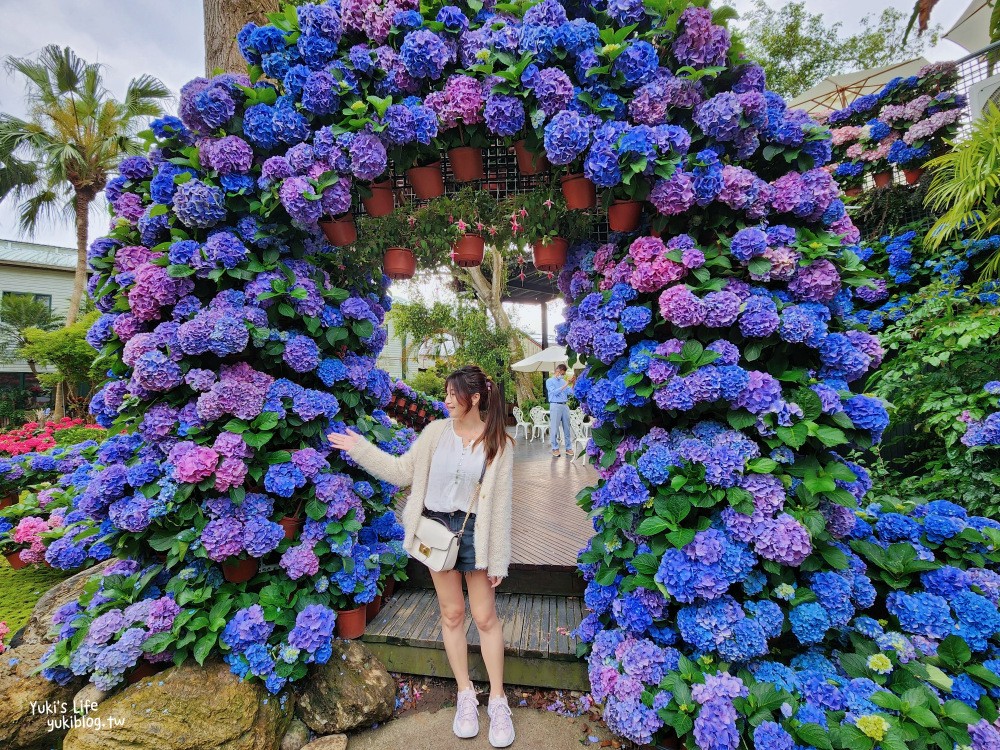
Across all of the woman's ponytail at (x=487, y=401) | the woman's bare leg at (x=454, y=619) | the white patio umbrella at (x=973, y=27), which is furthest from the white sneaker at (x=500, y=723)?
the white patio umbrella at (x=973, y=27)

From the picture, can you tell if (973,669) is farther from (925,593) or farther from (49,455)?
(49,455)

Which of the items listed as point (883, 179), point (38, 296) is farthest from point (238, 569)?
point (38, 296)

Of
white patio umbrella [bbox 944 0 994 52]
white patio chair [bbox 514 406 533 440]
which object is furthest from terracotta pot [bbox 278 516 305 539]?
white patio umbrella [bbox 944 0 994 52]

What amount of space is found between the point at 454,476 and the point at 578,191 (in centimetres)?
155

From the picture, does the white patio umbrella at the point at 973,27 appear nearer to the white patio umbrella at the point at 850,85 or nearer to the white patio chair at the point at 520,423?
the white patio umbrella at the point at 850,85

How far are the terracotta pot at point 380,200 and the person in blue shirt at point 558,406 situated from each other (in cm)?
482

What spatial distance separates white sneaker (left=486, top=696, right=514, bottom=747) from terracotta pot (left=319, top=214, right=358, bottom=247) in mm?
2479

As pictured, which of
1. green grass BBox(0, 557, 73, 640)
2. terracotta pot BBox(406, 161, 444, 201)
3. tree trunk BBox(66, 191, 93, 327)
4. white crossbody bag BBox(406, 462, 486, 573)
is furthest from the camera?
tree trunk BBox(66, 191, 93, 327)

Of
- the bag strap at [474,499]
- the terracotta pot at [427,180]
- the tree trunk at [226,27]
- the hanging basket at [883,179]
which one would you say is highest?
the tree trunk at [226,27]

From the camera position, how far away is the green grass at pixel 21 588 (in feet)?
8.89

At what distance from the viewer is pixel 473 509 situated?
1975mm

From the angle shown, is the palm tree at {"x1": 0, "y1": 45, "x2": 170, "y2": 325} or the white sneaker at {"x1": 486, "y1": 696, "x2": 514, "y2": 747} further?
the palm tree at {"x1": 0, "y1": 45, "x2": 170, "y2": 325}

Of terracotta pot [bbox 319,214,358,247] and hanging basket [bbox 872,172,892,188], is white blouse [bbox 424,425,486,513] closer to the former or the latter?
terracotta pot [bbox 319,214,358,247]

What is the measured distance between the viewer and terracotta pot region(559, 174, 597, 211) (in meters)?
2.20
